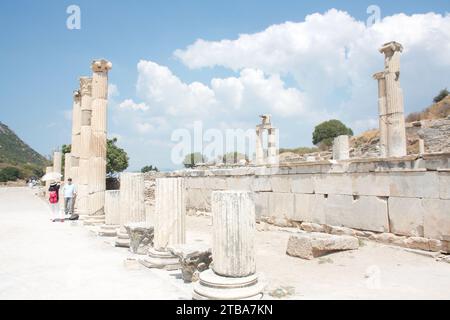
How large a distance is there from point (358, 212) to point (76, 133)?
43.9 feet

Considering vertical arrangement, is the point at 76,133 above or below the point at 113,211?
above

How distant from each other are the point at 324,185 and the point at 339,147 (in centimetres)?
412

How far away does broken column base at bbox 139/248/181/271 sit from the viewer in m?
6.43

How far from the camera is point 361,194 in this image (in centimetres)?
834

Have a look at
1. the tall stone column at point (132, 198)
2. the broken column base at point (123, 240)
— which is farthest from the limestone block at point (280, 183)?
the broken column base at point (123, 240)

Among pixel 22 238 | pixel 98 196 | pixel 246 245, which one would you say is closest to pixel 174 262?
pixel 246 245

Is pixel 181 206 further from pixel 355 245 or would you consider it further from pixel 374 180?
pixel 374 180

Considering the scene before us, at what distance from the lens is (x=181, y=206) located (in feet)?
22.8

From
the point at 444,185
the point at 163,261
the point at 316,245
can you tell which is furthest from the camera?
the point at 316,245

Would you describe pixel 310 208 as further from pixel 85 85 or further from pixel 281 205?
pixel 85 85

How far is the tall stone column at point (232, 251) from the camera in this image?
183 inches

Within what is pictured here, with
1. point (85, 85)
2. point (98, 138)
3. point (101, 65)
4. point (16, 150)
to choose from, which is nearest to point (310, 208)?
Answer: point (98, 138)

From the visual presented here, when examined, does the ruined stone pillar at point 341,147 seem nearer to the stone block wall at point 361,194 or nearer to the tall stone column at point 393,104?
the tall stone column at point 393,104

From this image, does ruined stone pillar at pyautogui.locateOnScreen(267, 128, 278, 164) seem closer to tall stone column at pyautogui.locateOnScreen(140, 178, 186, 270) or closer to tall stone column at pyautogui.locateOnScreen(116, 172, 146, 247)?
tall stone column at pyautogui.locateOnScreen(116, 172, 146, 247)
